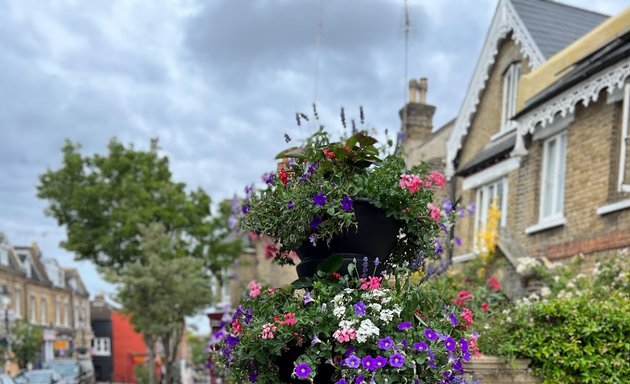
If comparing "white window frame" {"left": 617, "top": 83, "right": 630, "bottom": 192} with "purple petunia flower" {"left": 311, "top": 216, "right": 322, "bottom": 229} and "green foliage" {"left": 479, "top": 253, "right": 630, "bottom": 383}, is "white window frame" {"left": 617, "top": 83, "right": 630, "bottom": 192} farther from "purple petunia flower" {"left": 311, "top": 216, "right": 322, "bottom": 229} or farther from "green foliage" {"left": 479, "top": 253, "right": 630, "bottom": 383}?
"purple petunia flower" {"left": 311, "top": 216, "right": 322, "bottom": 229}

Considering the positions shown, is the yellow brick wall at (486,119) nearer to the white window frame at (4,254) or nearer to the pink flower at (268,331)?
the pink flower at (268,331)

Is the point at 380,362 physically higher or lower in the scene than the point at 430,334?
lower

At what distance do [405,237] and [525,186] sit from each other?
8594mm

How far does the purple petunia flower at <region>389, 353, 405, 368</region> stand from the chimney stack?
18.1 metres

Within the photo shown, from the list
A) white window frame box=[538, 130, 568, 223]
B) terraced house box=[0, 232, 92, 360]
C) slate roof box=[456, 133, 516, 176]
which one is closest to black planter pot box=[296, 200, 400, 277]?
white window frame box=[538, 130, 568, 223]

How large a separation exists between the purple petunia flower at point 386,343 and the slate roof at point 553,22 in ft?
33.6

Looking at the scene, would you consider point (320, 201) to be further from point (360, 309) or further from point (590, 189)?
point (590, 189)

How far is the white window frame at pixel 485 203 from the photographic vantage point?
40.5ft

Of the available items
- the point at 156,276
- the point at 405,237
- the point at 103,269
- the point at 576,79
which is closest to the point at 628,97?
the point at 576,79

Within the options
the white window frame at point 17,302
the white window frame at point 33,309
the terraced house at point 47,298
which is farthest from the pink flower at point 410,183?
the white window frame at point 33,309

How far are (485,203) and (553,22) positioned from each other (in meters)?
4.05

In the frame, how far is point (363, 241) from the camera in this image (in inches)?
126

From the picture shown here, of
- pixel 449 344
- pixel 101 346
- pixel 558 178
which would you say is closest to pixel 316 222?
pixel 449 344

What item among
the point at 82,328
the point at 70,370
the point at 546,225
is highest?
the point at 82,328
